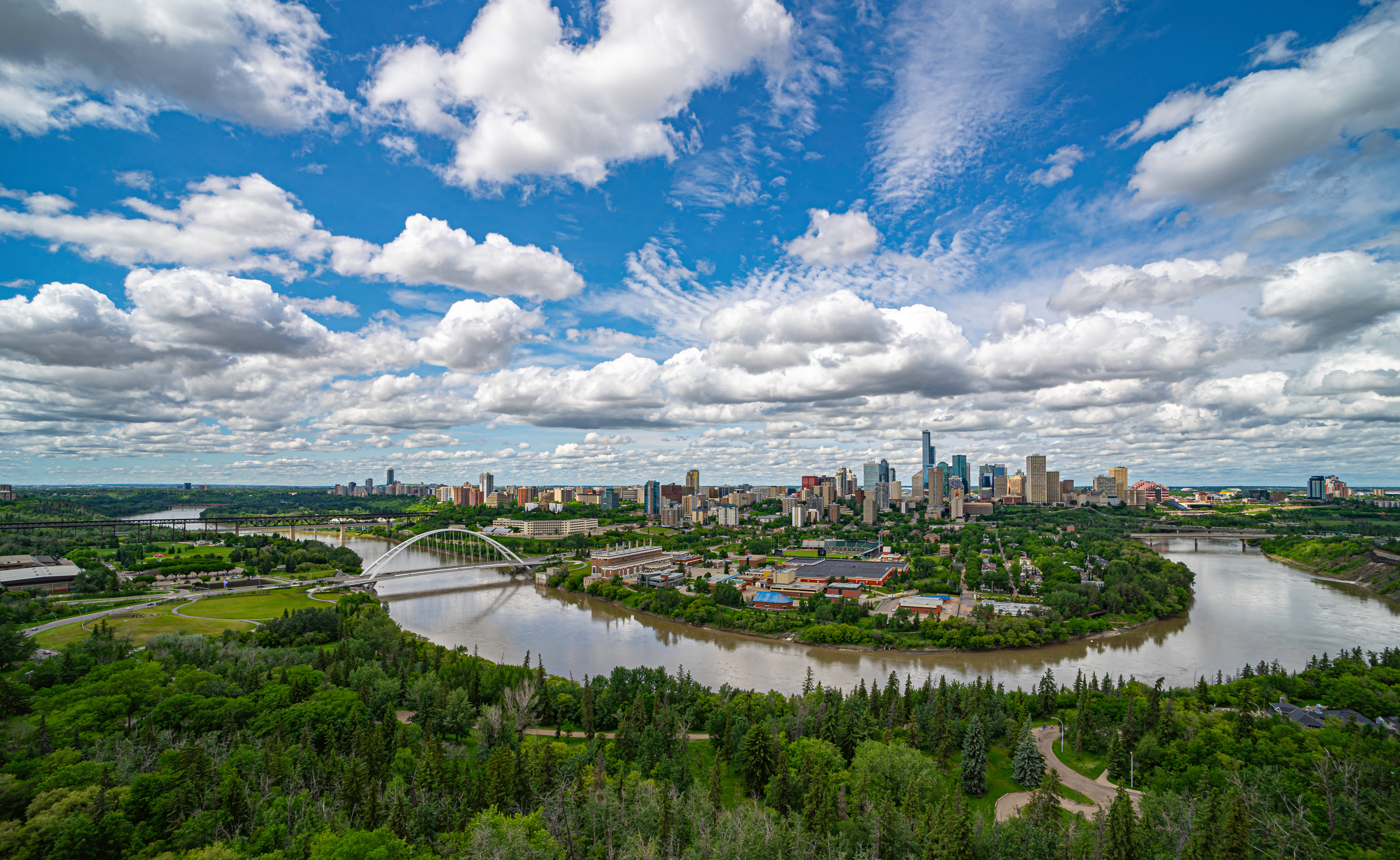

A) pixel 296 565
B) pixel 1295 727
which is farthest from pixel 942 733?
pixel 296 565

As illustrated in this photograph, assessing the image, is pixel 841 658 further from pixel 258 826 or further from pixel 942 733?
pixel 258 826

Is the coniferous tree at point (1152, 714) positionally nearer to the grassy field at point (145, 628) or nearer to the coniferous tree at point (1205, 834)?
the coniferous tree at point (1205, 834)

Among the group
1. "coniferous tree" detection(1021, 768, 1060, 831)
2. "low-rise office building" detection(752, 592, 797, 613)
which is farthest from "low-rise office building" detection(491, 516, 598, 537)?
"coniferous tree" detection(1021, 768, 1060, 831)

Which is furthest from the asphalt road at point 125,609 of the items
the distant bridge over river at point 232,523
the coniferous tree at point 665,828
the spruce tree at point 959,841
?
the spruce tree at point 959,841

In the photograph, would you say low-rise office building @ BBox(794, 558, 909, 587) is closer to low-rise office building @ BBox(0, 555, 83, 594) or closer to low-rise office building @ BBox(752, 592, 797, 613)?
low-rise office building @ BBox(752, 592, 797, 613)

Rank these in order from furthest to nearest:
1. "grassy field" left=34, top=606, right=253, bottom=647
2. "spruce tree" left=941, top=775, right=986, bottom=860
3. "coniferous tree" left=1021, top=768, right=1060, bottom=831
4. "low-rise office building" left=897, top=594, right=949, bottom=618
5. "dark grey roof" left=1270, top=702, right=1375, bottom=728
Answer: "low-rise office building" left=897, top=594, right=949, bottom=618, "grassy field" left=34, top=606, right=253, bottom=647, "dark grey roof" left=1270, top=702, right=1375, bottom=728, "coniferous tree" left=1021, top=768, right=1060, bottom=831, "spruce tree" left=941, top=775, right=986, bottom=860

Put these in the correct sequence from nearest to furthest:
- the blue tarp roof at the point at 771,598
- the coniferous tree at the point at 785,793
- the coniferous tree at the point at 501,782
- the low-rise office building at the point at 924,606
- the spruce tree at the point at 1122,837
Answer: the spruce tree at the point at 1122,837
the coniferous tree at the point at 501,782
the coniferous tree at the point at 785,793
the low-rise office building at the point at 924,606
the blue tarp roof at the point at 771,598
